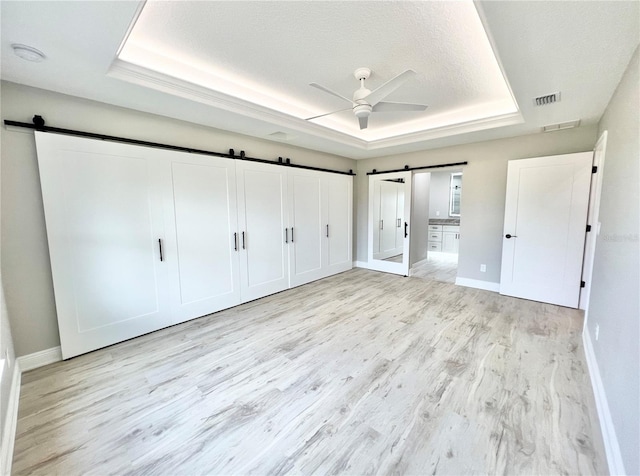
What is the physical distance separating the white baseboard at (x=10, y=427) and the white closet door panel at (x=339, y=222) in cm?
419


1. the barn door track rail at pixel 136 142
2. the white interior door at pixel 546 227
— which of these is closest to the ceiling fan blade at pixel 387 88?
the barn door track rail at pixel 136 142

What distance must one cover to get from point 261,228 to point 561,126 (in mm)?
4379

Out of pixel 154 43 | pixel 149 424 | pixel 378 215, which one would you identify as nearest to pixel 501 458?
pixel 149 424

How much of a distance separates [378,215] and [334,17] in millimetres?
4506

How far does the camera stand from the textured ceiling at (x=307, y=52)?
5.24ft

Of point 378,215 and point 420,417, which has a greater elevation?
point 378,215

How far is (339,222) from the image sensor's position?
5.56m

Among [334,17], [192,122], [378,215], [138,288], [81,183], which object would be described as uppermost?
[334,17]

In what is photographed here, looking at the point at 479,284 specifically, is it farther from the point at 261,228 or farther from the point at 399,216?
the point at 261,228

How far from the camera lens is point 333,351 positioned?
2658 millimetres

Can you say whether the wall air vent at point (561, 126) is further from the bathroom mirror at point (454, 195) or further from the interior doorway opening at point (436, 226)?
the bathroom mirror at point (454, 195)

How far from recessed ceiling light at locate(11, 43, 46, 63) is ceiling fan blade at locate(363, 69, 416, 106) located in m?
2.44

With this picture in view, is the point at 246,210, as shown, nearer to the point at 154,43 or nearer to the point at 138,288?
the point at 138,288

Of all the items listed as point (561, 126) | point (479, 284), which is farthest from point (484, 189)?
point (479, 284)
